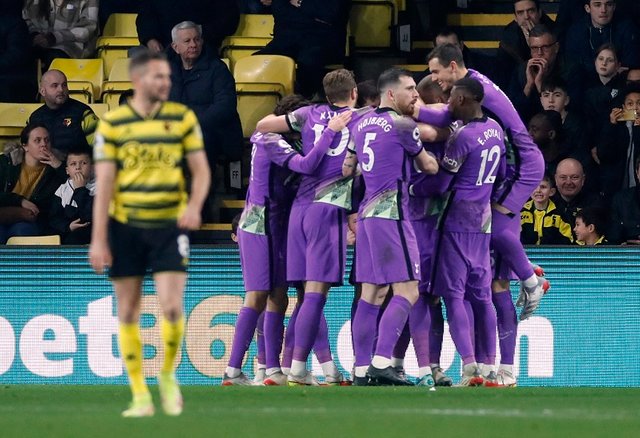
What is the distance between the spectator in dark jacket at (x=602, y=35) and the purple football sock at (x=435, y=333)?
15.6ft

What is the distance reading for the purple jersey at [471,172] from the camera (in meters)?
12.1

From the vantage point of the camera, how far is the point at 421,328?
1240 cm

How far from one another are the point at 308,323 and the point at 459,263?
1.24m

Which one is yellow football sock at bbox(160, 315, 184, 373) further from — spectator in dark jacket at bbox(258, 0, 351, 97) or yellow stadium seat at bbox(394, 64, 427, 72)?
yellow stadium seat at bbox(394, 64, 427, 72)

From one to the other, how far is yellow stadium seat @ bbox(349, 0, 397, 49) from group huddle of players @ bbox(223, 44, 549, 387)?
512cm

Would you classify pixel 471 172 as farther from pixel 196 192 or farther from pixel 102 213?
pixel 102 213

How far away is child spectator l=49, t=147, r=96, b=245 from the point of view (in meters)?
15.3

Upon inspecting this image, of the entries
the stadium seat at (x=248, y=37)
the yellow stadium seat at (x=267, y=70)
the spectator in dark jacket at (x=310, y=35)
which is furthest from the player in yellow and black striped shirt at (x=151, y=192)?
the stadium seat at (x=248, y=37)

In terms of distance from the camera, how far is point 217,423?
27.4 feet

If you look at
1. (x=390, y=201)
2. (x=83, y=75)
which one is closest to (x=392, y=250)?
(x=390, y=201)

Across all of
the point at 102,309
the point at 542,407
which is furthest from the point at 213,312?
the point at 542,407

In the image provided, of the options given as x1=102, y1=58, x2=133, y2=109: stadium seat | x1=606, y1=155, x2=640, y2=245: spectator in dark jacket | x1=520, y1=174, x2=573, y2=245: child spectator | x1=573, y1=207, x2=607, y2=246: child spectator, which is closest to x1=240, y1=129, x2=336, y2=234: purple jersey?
x1=520, y1=174, x2=573, y2=245: child spectator

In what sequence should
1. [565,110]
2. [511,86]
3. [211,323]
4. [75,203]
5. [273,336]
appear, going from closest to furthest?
[273,336], [211,323], [75,203], [565,110], [511,86]

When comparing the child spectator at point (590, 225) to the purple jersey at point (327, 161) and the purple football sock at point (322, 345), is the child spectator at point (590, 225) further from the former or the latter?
the purple jersey at point (327, 161)
